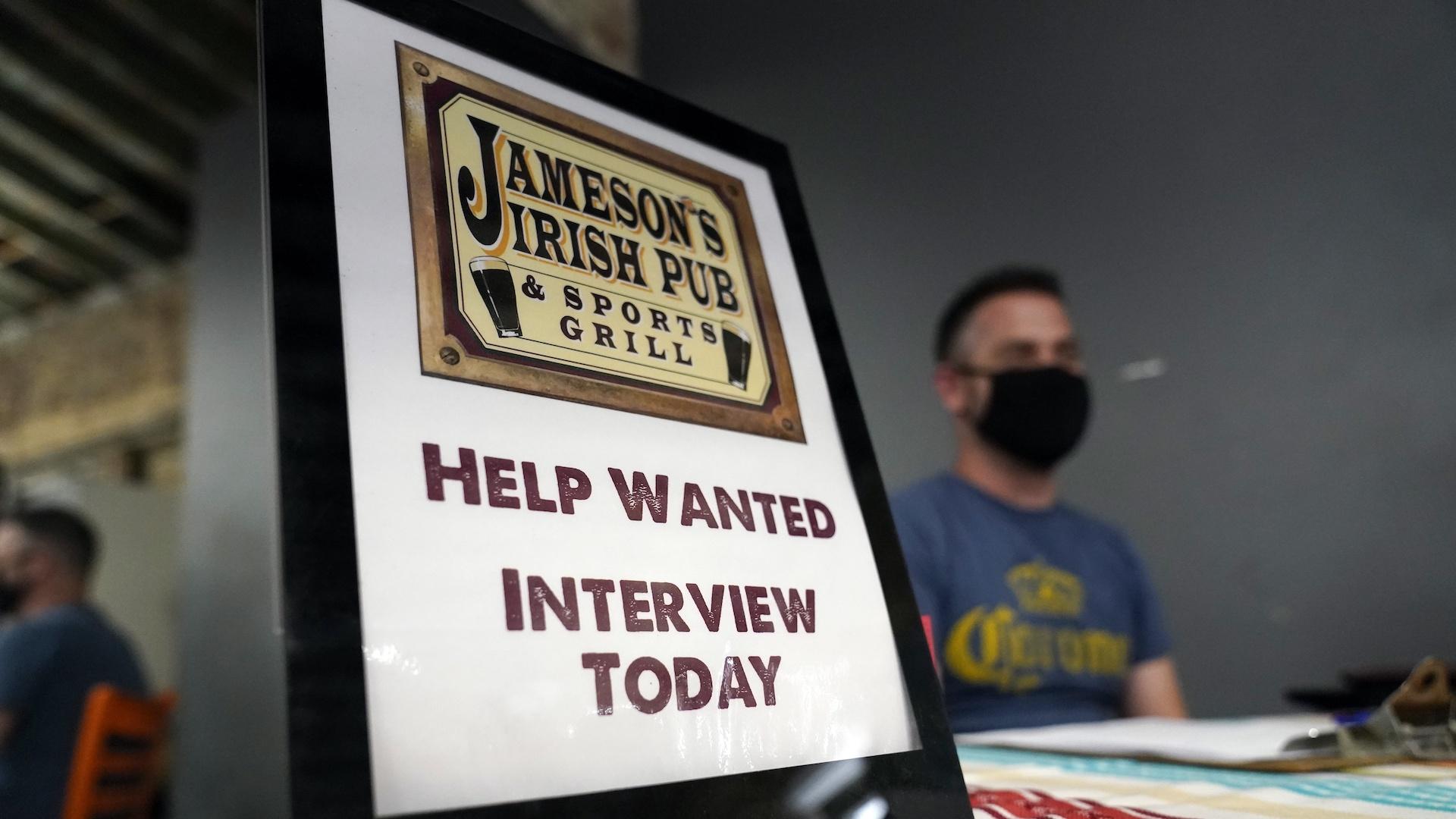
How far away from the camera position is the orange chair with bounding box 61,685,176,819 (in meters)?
2.01

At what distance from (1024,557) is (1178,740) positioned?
0.70 meters

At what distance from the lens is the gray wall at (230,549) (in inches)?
111

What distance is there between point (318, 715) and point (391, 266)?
20 cm

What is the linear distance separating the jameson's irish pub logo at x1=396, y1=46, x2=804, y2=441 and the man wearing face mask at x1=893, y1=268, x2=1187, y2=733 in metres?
0.84

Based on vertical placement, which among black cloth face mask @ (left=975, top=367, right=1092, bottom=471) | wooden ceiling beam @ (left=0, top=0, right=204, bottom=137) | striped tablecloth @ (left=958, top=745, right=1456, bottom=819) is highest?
wooden ceiling beam @ (left=0, top=0, right=204, bottom=137)

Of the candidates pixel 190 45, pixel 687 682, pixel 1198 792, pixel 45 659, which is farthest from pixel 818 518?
pixel 190 45

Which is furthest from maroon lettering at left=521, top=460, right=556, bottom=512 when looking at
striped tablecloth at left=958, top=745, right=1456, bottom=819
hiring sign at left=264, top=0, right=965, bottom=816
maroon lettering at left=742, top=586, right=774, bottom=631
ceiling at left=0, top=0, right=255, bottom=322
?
ceiling at left=0, top=0, right=255, bottom=322

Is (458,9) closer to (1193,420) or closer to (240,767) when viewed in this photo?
(1193,420)

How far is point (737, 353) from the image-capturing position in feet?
1.65

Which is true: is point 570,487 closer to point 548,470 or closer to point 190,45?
point 548,470

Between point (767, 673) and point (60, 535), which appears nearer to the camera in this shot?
point (767, 673)

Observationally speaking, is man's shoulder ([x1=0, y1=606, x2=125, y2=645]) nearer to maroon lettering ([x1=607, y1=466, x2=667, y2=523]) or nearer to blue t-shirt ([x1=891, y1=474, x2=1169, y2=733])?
blue t-shirt ([x1=891, y1=474, x2=1169, y2=733])

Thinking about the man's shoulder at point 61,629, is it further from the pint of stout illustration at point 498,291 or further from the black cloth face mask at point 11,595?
the pint of stout illustration at point 498,291

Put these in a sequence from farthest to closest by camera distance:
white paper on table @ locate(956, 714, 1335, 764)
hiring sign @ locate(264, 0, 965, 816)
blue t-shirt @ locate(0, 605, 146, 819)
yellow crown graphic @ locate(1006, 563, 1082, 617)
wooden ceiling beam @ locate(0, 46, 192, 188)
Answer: wooden ceiling beam @ locate(0, 46, 192, 188) → blue t-shirt @ locate(0, 605, 146, 819) → yellow crown graphic @ locate(1006, 563, 1082, 617) → white paper on table @ locate(956, 714, 1335, 764) → hiring sign @ locate(264, 0, 965, 816)
